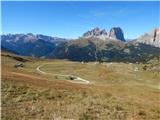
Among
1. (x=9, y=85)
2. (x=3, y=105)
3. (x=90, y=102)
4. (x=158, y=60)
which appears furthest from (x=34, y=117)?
(x=158, y=60)

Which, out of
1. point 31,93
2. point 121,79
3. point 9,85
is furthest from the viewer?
point 121,79

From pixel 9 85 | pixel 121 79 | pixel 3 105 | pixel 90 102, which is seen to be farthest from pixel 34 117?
pixel 121 79

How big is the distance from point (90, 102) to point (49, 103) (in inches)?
136

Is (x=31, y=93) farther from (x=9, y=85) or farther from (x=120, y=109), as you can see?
(x=120, y=109)

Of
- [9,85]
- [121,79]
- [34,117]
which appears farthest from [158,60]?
[34,117]

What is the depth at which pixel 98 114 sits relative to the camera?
70.0 ft

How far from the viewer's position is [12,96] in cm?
2622

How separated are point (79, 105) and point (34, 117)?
4.62 m

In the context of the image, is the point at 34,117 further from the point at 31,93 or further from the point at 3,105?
the point at 31,93

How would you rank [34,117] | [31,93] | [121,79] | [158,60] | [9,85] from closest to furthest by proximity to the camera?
1. [34,117]
2. [31,93]
3. [9,85]
4. [121,79]
5. [158,60]

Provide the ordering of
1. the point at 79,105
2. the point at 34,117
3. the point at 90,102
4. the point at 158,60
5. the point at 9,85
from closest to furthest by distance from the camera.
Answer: the point at 34,117
the point at 79,105
the point at 90,102
the point at 9,85
the point at 158,60

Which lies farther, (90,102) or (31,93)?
(31,93)

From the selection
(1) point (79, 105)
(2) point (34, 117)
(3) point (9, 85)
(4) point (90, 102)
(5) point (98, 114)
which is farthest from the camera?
(3) point (9, 85)

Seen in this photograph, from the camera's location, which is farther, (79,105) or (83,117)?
(79,105)
